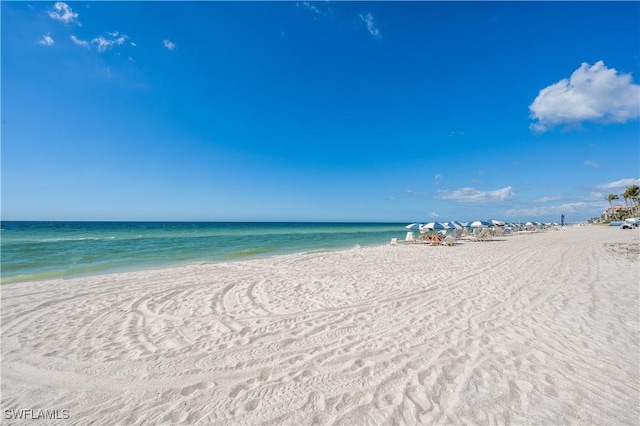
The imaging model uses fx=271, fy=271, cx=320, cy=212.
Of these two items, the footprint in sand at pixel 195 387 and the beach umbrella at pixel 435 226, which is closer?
the footprint in sand at pixel 195 387

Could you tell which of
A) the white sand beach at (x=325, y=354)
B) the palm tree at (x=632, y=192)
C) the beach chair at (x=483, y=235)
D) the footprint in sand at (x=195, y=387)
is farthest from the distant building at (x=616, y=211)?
the footprint in sand at (x=195, y=387)

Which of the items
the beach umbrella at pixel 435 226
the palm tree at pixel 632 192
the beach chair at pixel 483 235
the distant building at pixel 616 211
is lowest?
the beach chair at pixel 483 235

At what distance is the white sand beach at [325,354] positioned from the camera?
280 cm

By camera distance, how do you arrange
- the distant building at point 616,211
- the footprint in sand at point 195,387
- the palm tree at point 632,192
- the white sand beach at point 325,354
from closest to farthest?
the white sand beach at point 325,354 < the footprint in sand at point 195,387 < the palm tree at point 632,192 < the distant building at point 616,211

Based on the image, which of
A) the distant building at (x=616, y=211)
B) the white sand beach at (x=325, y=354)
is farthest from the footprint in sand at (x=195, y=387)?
the distant building at (x=616, y=211)

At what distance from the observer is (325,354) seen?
150 inches

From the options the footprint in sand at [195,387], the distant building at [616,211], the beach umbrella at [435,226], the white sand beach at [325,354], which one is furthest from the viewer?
the distant building at [616,211]

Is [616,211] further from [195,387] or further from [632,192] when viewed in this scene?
[195,387]

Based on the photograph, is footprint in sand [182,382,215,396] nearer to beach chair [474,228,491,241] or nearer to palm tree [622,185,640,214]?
beach chair [474,228,491,241]

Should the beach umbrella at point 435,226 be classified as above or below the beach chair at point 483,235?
above

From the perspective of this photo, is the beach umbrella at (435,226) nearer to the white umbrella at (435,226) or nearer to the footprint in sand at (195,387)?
the white umbrella at (435,226)

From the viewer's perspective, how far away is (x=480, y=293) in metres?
6.91

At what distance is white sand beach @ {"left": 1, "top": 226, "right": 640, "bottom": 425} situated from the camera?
9.18 ft

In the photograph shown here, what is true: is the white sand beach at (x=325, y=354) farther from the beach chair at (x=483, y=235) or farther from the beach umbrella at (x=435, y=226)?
the beach chair at (x=483, y=235)
